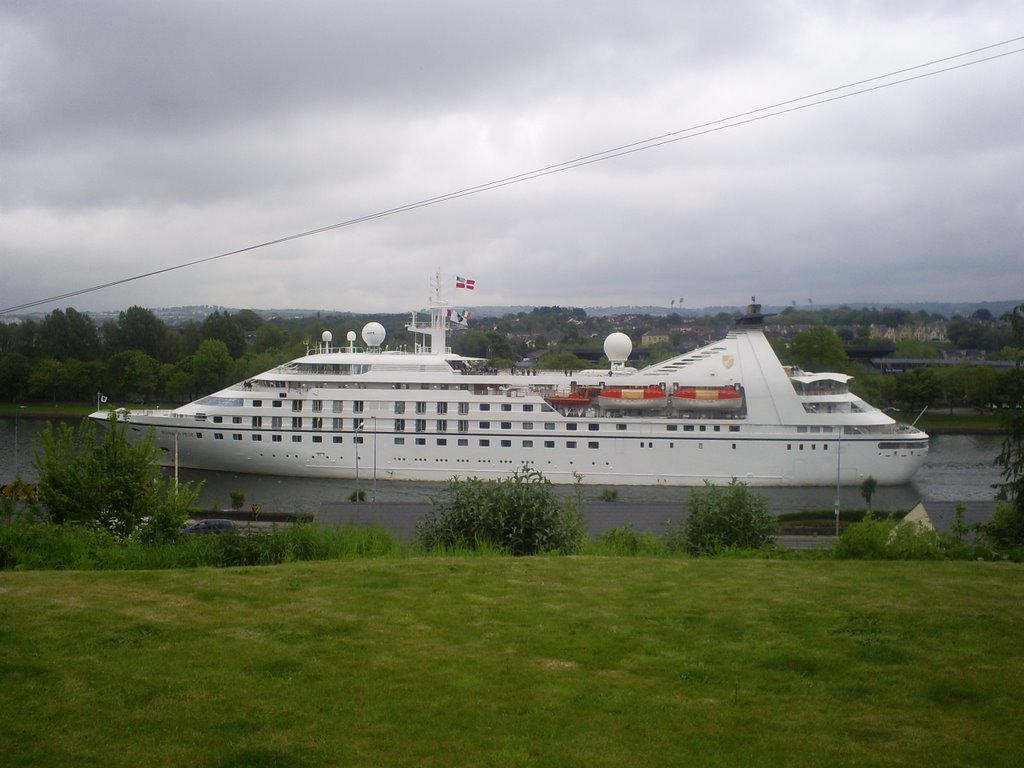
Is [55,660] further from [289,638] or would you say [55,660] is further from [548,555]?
[548,555]

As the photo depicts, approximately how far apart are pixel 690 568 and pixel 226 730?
17.6 feet

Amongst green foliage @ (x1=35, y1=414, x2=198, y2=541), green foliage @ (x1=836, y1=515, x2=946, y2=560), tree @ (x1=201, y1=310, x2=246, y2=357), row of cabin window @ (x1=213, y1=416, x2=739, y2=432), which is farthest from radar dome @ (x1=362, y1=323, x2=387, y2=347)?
tree @ (x1=201, y1=310, x2=246, y2=357)

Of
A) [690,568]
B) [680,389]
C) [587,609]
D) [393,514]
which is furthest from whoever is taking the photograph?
[680,389]

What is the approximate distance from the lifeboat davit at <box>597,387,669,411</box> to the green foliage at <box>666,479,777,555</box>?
1600cm

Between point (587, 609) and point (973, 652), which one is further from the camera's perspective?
point (587, 609)

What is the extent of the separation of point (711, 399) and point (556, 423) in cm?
530

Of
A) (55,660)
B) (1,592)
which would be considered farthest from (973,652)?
(1,592)

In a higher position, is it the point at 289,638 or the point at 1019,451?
the point at 1019,451

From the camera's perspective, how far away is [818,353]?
49.7 metres

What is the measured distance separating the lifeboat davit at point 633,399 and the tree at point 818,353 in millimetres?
25006

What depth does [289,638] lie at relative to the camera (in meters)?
5.70

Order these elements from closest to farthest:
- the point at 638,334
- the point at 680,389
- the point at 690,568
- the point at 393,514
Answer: the point at 690,568
the point at 393,514
the point at 680,389
the point at 638,334

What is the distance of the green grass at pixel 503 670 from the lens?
13.6ft

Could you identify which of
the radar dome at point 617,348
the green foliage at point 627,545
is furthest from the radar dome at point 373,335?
the green foliage at point 627,545
